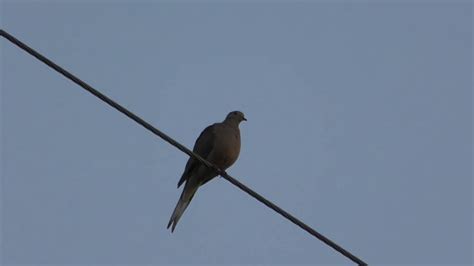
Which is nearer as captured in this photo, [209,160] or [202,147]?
[209,160]

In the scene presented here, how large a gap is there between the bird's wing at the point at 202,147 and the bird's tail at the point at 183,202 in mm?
104

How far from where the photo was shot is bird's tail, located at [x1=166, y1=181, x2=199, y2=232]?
8.52 meters

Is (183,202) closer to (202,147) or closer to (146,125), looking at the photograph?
(202,147)

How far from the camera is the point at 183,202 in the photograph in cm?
891

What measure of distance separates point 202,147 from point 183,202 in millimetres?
726

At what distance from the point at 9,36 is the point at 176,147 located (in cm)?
130

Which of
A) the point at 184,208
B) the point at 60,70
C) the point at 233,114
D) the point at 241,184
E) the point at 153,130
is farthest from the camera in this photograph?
the point at 233,114

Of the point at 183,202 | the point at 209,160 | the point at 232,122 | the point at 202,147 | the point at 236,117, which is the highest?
the point at 236,117

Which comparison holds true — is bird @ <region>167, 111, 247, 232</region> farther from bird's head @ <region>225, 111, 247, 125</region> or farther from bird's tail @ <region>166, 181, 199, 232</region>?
bird's head @ <region>225, 111, 247, 125</region>

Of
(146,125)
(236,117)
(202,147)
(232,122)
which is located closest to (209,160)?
(202,147)

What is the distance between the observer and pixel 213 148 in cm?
911

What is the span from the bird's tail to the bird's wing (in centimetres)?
10

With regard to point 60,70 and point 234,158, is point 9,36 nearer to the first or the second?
point 60,70

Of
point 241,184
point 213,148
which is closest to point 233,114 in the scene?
Answer: point 213,148
